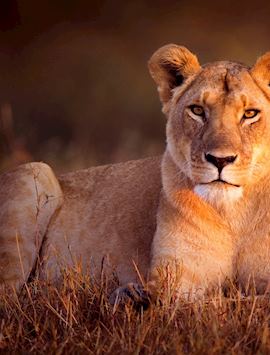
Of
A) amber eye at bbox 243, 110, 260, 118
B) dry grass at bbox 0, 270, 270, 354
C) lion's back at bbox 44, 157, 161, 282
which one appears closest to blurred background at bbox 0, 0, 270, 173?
lion's back at bbox 44, 157, 161, 282

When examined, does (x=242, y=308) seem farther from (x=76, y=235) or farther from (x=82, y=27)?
(x=82, y=27)

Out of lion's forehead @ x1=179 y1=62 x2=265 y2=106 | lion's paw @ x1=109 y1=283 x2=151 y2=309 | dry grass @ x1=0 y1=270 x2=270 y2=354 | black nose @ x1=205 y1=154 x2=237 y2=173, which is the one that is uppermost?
lion's forehead @ x1=179 y1=62 x2=265 y2=106

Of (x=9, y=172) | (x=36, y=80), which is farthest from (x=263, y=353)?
(x=36, y=80)

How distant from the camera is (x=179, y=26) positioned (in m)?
17.4

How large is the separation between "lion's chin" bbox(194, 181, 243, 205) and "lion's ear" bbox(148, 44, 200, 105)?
724 mm

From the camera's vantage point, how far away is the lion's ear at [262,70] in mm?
5695

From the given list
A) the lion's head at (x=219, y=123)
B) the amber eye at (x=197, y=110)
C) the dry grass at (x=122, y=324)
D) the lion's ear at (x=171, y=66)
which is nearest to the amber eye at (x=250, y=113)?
the lion's head at (x=219, y=123)

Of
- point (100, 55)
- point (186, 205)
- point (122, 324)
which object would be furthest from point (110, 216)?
point (100, 55)

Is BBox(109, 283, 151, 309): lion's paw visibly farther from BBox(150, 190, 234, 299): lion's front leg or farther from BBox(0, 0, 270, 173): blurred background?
BBox(0, 0, 270, 173): blurred background

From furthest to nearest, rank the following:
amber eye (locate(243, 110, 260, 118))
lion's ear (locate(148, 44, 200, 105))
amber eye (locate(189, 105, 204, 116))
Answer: lion's ear (locate(148, 44, 200, 105))
amber eye (locate(189, 105, 204, 116))
amber eye (locate(243, 110, 260, 118))

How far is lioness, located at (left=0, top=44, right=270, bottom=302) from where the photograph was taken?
543cm

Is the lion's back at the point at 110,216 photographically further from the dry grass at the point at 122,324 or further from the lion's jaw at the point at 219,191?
the dry grass at the point at 122,324

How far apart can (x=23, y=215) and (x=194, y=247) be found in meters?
1.25

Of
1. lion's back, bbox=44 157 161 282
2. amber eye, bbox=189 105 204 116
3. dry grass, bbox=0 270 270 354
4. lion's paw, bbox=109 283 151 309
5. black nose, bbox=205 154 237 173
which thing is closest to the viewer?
dry grass, bbox=0 270 270 354
